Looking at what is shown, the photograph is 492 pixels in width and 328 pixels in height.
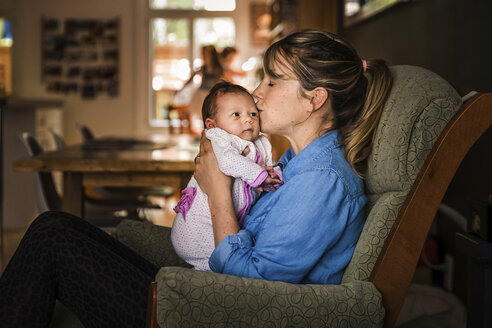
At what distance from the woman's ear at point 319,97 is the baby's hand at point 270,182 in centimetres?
20

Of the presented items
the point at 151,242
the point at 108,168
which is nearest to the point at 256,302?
the point at 151,242

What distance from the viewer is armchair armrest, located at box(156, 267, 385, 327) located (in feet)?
3.75

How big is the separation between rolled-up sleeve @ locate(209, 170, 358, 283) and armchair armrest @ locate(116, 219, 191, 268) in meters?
0.50

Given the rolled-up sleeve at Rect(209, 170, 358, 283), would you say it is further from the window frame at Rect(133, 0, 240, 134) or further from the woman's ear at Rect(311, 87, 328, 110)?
the window frame at Rect(133, 0, 240, 134)

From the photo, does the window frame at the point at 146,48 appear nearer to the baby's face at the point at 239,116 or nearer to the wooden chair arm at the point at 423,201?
the baby's face at the point at 239,116

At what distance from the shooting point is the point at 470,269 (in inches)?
51.9

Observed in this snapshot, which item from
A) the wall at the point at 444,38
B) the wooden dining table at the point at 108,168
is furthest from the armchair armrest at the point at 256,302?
the wooden dining table at the point at 108,168

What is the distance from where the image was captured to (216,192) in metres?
1.43

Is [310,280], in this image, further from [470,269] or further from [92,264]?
[92,264]

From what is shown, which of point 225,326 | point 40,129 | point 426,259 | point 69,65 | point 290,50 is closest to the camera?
point 225,326

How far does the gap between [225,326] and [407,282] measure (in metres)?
0.42

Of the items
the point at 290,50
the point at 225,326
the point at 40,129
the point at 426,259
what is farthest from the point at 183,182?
the point at 40,129

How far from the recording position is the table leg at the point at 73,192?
2.70m

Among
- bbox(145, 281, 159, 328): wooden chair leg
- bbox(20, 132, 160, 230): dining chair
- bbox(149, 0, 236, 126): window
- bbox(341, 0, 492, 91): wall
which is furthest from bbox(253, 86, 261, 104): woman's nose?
bbox(149, 0, 236, 126): window
